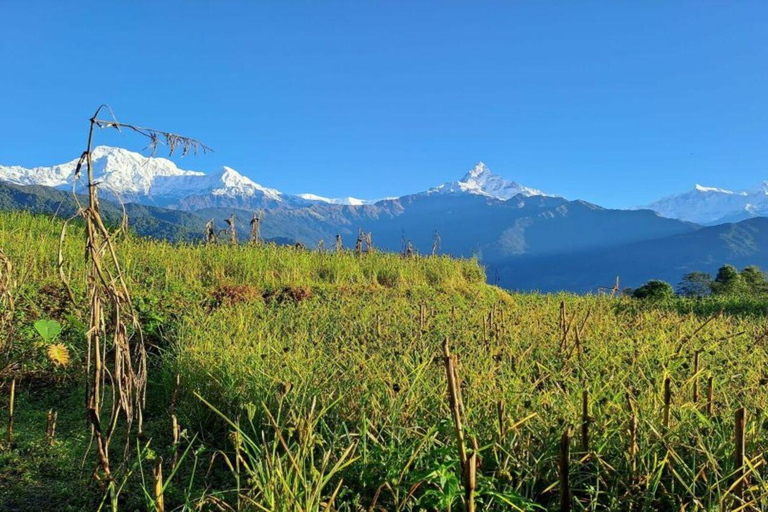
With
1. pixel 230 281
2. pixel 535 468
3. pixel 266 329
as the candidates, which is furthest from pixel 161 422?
pixel 230 281

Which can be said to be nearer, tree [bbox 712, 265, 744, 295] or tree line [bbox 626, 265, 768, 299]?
tree line [bbox 626, 265, 768, 299]

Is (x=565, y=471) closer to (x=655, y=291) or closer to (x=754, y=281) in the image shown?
(x=655, y=291)

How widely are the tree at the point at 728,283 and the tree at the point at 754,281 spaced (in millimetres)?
340

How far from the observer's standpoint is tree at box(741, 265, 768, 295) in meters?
17.9

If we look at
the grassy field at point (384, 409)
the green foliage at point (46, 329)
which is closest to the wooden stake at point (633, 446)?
the grassy field at point (384, 409)

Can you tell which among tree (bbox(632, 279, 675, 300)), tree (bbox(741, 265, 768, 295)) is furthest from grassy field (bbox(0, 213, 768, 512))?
tree (bbox(741, 265, 768, 295))

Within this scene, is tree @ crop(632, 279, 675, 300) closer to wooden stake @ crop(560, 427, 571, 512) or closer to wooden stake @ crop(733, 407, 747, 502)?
wooden stake @ crop(733, 407, 747, 502)

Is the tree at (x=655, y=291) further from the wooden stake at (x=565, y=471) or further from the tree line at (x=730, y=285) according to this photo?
the wooden stake at (x=565, y=471)

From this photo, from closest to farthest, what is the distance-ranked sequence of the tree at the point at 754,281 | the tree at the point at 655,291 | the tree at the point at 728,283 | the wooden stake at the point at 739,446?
the wooden stake at the point at 739,446 < the tree at the point at 655,291 < the tree at the point at 728,283 < the tree at the point at 754,281

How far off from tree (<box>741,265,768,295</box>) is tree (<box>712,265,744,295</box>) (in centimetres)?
34

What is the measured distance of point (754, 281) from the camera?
750 inches

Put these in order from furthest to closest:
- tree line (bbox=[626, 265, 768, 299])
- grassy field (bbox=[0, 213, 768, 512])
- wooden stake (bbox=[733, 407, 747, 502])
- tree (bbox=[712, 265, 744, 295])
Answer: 1. tree (bbox=[712, 265, 744, 295])
2. tree line (bbox=[626, 265, 768, 299])
3. grassy field (bbox=[0, 213, 768, 512])
4. wooden stake (bbox=[733, 407, 747, 502])

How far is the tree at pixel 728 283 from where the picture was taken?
55.8ft

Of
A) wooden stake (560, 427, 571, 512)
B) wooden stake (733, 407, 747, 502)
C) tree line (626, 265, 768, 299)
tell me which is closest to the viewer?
wooden stake (733, 407, 747, 502)
